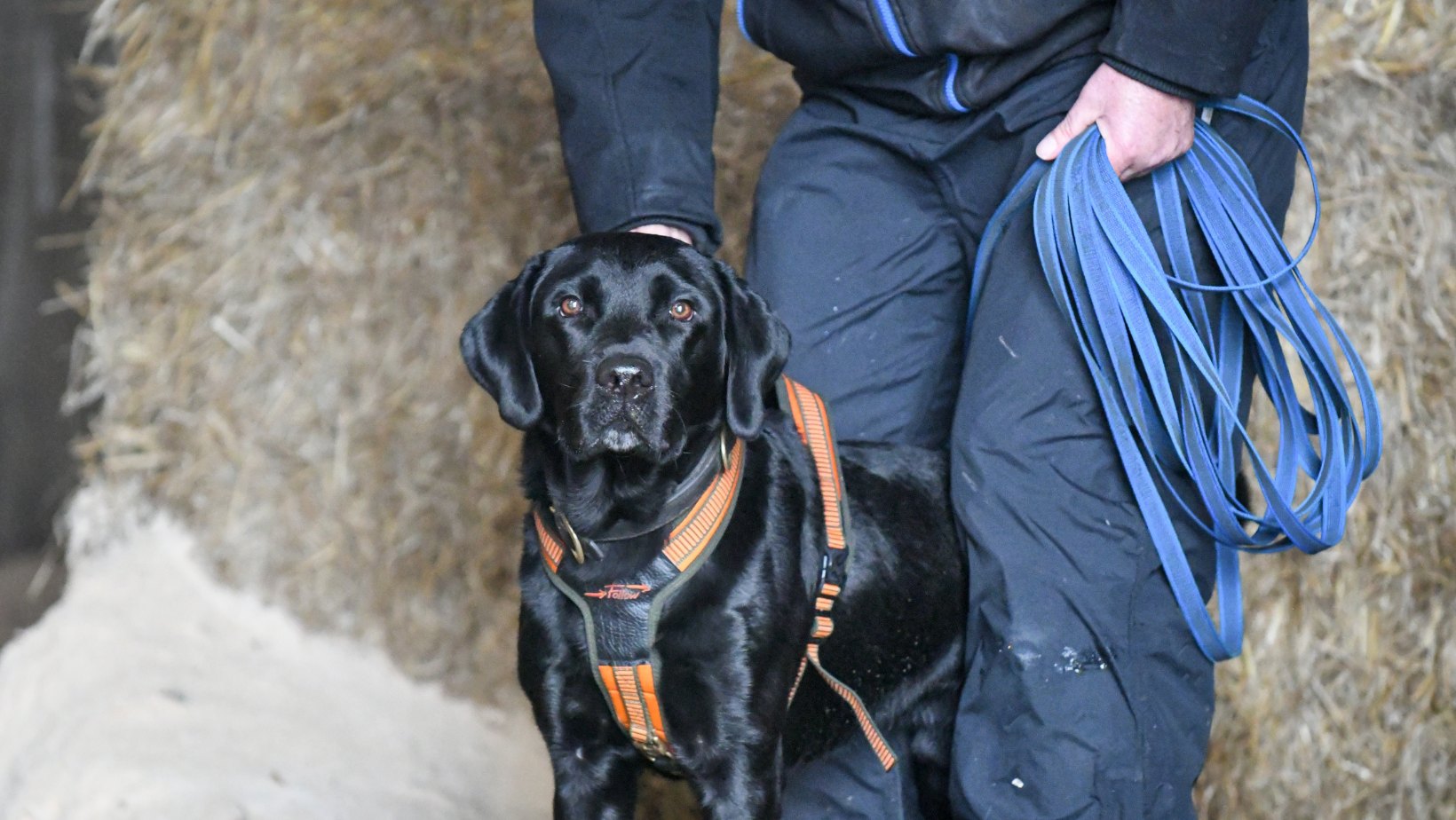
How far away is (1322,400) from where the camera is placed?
2.20m

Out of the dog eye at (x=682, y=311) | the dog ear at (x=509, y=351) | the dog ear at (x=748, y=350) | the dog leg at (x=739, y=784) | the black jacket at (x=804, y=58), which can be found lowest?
the dog leg at (x=739, y=784)

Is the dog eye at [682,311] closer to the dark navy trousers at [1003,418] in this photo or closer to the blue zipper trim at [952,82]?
the dark navy trousers at [1003,418]

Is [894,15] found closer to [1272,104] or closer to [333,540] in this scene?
[1272,104]

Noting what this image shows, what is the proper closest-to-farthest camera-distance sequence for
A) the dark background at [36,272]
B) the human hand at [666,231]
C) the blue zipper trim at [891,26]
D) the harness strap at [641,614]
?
1. the harness strap at [641,614]
2. the blue zipper trim at [891,26]
3. the human hand at [666,231]
4. the dark background at [36,272]

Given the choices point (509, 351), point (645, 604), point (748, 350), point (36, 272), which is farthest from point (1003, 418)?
point (36, 272)

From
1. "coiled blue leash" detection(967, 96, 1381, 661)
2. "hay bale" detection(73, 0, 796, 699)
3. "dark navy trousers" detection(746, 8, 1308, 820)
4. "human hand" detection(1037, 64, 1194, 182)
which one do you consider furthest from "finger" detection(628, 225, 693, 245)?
"hay bale" detection(73, 0, 796, 699)

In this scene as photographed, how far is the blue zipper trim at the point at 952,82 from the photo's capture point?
213 centimetres

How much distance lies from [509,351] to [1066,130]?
96 cm

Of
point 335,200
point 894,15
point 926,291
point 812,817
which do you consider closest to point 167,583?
point 335,200

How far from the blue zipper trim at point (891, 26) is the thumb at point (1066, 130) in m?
0.26

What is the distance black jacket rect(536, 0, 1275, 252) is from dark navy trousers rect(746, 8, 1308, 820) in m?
0.07

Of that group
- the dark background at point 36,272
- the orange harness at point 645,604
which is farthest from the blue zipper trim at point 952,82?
the dark background at point 36,272

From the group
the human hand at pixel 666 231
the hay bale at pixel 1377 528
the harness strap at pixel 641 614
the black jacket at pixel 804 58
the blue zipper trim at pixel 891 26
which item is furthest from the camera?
the hay bale at pixel 1377 528

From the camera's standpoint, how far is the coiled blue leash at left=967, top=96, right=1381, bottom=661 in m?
2.01
